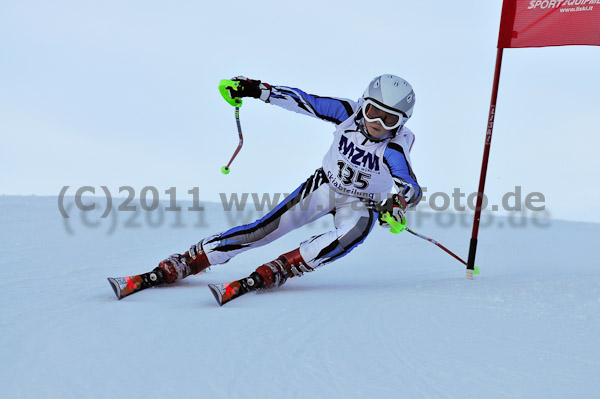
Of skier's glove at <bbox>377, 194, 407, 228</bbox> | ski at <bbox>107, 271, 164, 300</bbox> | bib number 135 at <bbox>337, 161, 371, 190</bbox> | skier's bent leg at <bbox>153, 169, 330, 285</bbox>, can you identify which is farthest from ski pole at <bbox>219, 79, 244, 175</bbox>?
skier's glove at <bbox>377, 194, 407, 228</bbox>

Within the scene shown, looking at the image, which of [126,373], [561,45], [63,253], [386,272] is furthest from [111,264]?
[561,45]

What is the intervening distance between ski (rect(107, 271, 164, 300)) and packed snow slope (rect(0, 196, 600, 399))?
0.07 metres

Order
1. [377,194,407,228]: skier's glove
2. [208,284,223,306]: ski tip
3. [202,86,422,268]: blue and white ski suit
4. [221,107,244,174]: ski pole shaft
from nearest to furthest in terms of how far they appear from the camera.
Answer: [208,284,223,306]: ski tip
[377,194,407,228]: skier's glove
[202,86,422,268]: blue and white ski suit
[221,107,244,174]: ski pole shaft

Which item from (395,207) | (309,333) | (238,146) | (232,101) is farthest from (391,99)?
(309,333)

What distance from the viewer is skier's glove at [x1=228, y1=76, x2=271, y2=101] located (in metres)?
3.72

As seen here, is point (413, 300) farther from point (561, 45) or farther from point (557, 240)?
point (557, 240)

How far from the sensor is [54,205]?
21.6 feet

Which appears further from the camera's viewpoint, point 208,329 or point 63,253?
point 63,253

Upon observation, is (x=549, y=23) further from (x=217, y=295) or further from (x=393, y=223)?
(x=217, y=295)

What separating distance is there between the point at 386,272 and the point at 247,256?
1340 millimetres

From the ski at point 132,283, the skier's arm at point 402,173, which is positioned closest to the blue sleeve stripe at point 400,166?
the skier's arm at point 402,173

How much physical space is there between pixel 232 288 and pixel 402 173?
119 cm

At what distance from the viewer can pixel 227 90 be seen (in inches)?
147

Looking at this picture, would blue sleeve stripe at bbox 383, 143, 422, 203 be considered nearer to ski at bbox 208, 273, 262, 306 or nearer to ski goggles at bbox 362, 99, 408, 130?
ski goggles at bbox 362, 99, 408, 130
